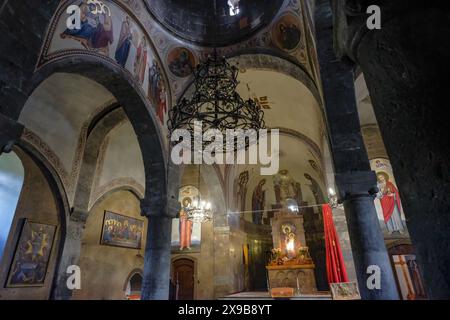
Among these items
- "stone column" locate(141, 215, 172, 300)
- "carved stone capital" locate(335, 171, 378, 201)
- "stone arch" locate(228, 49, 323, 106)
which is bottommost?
"stone column" locate(141, 215, 172, 300)

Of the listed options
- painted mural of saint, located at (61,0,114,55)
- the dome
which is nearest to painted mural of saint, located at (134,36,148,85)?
painted mural of saint, located at (61,0,114,55)

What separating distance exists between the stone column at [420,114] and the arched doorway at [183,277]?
11257 mm

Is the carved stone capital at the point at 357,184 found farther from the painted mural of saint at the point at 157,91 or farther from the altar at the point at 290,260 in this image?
the altar at the point at 290,260

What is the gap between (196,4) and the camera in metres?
7.70

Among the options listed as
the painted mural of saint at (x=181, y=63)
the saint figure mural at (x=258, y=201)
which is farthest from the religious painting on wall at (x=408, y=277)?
the painted mural of saint at (x=181, y=63)

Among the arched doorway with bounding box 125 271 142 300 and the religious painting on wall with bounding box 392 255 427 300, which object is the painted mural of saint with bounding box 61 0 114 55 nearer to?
the arched doorway with bounding box 125 271 142 300

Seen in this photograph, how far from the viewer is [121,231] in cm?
1010

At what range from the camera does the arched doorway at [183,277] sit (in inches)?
433

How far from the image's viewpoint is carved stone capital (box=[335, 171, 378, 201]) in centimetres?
369

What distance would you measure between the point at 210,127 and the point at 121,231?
7567 mm

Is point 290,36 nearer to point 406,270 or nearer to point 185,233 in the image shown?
point 406,270

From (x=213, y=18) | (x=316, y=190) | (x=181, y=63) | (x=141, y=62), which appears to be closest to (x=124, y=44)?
(x=141, y=62)

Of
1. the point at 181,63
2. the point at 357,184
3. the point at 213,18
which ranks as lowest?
the point at 357,184

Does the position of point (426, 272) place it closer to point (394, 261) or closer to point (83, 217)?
point (83, 217)
